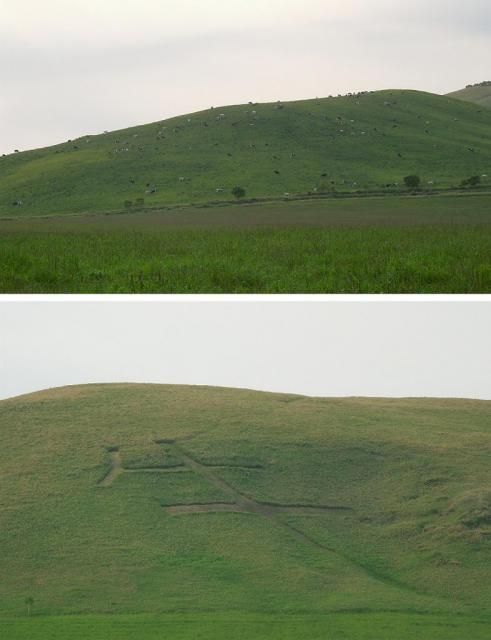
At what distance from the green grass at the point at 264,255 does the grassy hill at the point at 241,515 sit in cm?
164

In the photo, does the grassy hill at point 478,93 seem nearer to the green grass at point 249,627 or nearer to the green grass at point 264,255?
the green grass at point 264,255

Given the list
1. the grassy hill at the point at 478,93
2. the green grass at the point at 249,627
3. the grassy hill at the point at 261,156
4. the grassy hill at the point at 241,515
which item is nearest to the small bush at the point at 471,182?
the grassy hill at the point at 261,156

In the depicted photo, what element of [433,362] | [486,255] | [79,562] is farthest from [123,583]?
[486,255]

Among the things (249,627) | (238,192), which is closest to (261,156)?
(238,192)

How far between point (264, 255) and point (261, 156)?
2223cm

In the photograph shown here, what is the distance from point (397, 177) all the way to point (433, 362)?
17591mm

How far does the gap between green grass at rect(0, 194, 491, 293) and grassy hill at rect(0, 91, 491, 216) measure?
6667 mm

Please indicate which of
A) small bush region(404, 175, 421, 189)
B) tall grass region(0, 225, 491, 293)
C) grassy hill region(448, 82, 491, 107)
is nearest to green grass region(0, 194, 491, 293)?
tall grass region(0, 225, 491, 293)

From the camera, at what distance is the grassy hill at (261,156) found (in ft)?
86.6

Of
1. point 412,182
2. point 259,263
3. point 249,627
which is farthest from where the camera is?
point 412,182

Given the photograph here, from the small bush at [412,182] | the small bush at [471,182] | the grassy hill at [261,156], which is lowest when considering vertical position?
the small bush at [471,182]

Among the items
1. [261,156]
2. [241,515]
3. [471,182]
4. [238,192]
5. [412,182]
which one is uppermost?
[261,156]

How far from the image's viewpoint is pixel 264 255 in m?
11.7

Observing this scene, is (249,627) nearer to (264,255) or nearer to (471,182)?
(264,255)
